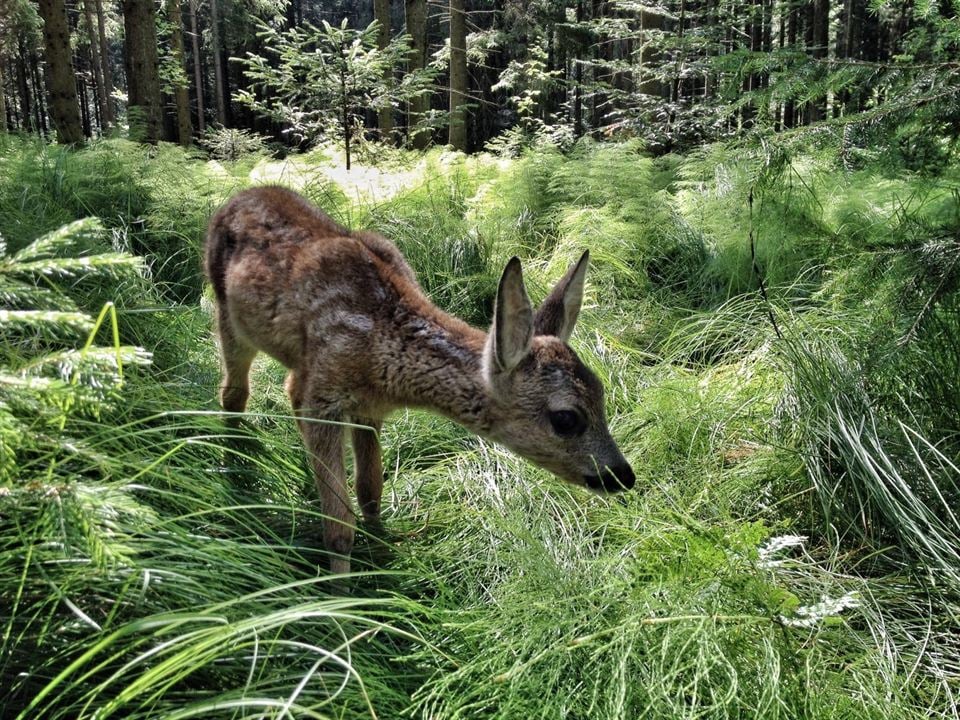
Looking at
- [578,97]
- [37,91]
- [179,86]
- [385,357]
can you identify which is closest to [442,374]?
[385,357]

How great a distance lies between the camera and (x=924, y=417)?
12.0ft

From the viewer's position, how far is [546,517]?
3578mm

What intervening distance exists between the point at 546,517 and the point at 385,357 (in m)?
1.01

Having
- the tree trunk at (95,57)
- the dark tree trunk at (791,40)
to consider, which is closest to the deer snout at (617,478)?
the dark tree trunk at (791,40)

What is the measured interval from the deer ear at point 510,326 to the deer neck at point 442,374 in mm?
145

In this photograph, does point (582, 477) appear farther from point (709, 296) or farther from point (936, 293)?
point (709, 296)

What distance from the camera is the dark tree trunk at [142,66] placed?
458 inches

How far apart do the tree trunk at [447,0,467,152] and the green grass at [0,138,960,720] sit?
32.5 ft

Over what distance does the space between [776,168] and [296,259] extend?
7.60 ft

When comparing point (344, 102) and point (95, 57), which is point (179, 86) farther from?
point (95, 57)

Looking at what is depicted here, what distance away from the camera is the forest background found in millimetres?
2102

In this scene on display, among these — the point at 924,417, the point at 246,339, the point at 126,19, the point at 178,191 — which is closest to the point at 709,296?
the point at 924,417

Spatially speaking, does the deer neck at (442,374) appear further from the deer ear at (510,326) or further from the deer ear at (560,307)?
the deer ear at (560,307)

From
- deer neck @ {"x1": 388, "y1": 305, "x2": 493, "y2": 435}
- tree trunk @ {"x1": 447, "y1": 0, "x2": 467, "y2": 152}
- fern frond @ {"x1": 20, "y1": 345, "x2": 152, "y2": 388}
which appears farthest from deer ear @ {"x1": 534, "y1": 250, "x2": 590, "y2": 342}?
tree trunk @ {"x1": 447, "y1": 0, "x2": 467, "y2": 152}
